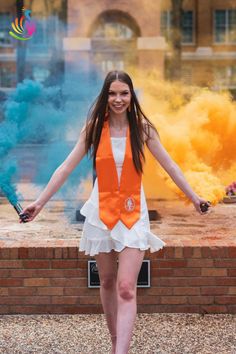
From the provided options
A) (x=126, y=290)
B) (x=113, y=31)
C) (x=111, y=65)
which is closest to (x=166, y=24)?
(x=111, y=65)

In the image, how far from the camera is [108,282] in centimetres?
355

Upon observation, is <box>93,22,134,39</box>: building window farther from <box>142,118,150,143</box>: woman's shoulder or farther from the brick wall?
<box>142,118,150,143</box>: woman's shoulder

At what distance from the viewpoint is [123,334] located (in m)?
3.35

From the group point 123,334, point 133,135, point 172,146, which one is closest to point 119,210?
point 133,135

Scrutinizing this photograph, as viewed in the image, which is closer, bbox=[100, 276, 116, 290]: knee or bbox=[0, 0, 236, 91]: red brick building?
bbox=[100, 276, 116, 290]: knee

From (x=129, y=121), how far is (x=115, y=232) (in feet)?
1.96

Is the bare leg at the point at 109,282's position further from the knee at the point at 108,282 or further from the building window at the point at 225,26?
the building window at the point at 225,26

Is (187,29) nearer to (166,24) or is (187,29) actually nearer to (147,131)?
(166,24)

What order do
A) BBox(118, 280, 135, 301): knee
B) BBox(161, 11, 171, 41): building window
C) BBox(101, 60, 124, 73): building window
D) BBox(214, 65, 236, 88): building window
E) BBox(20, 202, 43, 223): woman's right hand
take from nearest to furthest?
BBox(118, 280, 135, 301): knee
BBox(20, 202, 43, 223): woman's right hand
BBox(101, 60, 124, 73): building window
BBox(161, 11, 171, 41): building window
BBox(214, 65, 236, 88): building window

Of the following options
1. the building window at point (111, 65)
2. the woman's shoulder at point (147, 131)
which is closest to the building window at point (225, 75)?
the building window at point (111, 65)

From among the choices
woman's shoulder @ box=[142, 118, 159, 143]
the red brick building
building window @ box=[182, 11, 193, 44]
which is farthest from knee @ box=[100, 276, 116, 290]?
building window @ box=[182, 11, 193, 44]

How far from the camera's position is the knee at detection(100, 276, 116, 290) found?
3545 millimetres

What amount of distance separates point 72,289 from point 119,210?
1.49 m

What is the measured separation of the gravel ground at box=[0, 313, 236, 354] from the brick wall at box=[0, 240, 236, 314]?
0.24 feet
